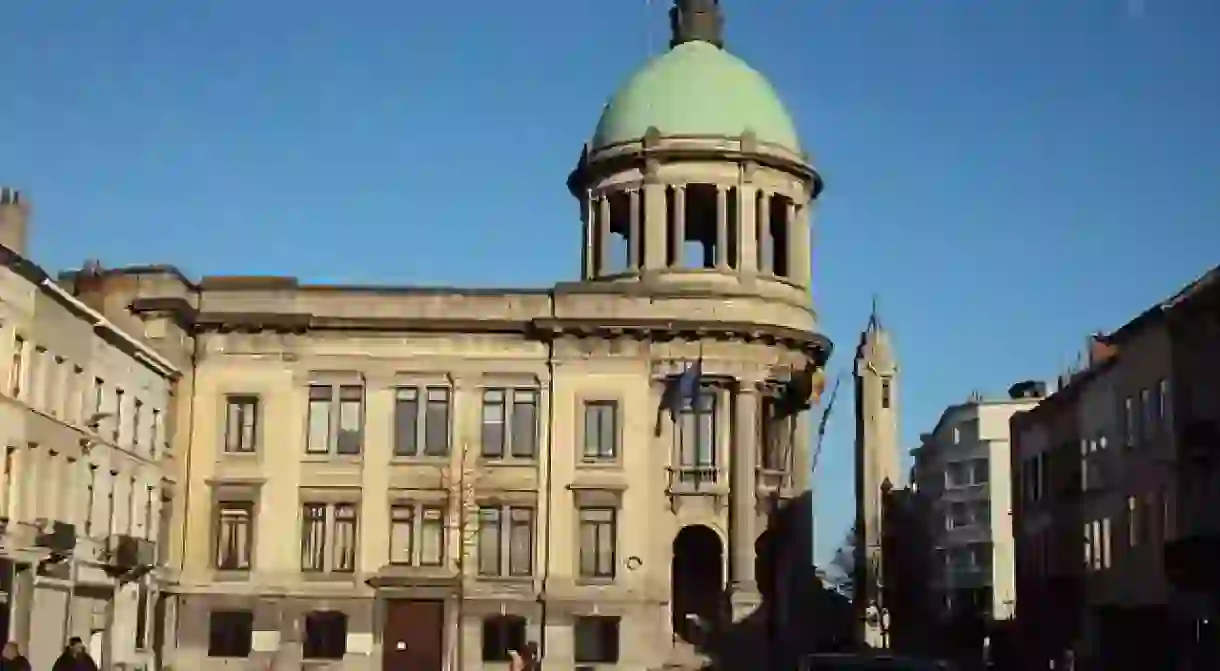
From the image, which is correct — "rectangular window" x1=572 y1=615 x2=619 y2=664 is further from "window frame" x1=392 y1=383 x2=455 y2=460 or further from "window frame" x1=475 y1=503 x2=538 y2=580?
"window frame" x1=392 y1=383 x2=455 y2=460

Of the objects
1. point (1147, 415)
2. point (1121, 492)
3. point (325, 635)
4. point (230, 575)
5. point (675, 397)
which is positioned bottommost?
point (325, 635)

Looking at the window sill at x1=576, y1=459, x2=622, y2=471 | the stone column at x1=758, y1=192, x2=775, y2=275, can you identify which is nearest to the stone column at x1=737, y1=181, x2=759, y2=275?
the stone column at x1=758, y1=192, x2=775, y2=275

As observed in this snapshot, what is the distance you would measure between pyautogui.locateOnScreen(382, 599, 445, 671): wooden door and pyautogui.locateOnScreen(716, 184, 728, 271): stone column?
16.6 metres

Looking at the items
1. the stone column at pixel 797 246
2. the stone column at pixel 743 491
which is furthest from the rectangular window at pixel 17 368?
the stone column at pixel 797 246

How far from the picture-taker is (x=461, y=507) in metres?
57.6

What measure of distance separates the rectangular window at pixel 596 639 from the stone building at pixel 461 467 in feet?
0.34

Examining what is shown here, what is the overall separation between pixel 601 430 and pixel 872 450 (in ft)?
50.9

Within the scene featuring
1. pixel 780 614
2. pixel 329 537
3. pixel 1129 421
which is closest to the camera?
pixel 1129 421

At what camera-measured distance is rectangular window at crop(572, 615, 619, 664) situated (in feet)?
189

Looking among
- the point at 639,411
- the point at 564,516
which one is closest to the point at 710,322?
the point at 639,411

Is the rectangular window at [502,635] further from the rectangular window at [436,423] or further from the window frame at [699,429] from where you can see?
the window frame at [699,429]

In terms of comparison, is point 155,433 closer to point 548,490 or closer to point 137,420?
point 137,420

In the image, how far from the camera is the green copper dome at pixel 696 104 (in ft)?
216

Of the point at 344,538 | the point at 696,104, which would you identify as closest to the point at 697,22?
the point at 696,104
